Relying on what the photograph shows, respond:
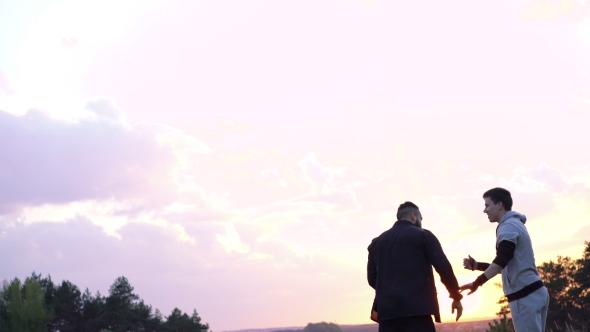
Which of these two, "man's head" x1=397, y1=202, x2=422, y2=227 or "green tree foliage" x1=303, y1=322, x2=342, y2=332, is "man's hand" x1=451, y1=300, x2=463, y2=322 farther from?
"green tree foliage" x1=303, y1=322, x2=342, y2=332

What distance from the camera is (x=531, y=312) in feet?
24.1

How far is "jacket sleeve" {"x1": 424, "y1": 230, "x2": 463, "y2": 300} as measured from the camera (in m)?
7.65

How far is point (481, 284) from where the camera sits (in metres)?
7.52

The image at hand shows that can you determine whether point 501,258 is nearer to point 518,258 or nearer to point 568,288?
point 518,258

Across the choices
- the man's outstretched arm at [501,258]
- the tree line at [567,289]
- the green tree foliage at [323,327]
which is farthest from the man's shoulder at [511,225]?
the green tree foliage at [323,327]

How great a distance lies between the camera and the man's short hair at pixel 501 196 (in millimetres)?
7840

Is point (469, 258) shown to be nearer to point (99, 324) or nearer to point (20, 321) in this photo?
point (99, 324)

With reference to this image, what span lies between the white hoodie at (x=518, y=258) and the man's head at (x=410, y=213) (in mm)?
900

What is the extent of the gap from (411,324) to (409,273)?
539 mm

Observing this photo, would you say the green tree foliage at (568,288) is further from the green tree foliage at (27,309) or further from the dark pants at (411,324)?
the green tree foliage at (27,309)

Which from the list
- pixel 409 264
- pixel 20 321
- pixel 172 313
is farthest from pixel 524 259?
pixel 20 321

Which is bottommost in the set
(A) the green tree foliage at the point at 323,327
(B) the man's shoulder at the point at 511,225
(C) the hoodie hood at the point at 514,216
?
(B) the man's shoulder at the point at 511,225

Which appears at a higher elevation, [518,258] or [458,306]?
[518,258]

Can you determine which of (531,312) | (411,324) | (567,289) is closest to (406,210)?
(411,324)
